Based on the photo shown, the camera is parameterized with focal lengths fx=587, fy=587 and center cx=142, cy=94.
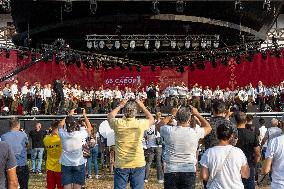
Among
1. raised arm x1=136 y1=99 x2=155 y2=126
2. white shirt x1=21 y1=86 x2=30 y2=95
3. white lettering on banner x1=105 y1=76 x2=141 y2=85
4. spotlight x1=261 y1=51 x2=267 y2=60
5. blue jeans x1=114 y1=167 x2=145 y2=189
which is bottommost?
blue jeans x1=114 y1=167 x2=145 y2=189

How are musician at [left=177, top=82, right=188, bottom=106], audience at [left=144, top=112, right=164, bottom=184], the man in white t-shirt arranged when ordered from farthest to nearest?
1. musician at [left=177, top=82, right=188, bottom=106]
2. audience at [left=144, top=112, right=164, bottom=184]
3. the man in white t-shirt

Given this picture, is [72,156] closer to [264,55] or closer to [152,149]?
[152,149]

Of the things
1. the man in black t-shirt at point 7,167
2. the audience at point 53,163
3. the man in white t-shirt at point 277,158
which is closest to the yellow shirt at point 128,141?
the audience at point 53,163

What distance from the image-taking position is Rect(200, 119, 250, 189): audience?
21.6 feet

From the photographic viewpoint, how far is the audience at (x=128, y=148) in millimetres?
9172

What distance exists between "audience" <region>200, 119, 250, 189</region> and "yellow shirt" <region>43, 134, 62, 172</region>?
509 cm

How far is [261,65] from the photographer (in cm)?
3541

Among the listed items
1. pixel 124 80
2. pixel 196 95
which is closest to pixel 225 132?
pixel 196 95

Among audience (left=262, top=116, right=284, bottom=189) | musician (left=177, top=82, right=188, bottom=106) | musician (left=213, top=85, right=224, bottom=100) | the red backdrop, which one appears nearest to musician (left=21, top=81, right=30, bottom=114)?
the red backdrop

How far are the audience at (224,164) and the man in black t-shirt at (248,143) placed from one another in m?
2.80

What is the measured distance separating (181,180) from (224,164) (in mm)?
2115

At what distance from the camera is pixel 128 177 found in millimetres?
9250

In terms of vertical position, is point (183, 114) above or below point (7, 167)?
above

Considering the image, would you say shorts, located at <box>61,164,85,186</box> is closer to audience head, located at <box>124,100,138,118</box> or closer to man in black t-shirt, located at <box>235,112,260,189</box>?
audience head, located at <box>124,100,138,118</box>
